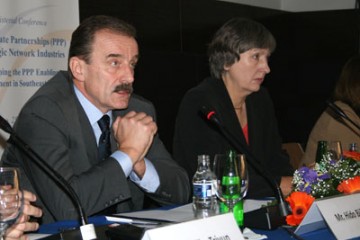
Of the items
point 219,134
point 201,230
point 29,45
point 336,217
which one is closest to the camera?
point 201,230

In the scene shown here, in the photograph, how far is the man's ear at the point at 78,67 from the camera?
8.80 ft

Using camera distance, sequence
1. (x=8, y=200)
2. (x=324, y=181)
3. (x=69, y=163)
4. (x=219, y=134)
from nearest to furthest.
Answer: (x=8, y=200), (x=324, y=181), (x=69, y=163), (x=219, y=134)

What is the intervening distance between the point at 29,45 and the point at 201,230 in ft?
8.58

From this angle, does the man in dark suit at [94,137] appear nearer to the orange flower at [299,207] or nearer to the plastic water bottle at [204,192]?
the plastic water bottle at [204,192]

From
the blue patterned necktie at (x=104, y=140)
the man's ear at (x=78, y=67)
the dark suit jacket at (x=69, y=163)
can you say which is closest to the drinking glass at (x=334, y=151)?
the dark suit jacket at (x=69, y=163)

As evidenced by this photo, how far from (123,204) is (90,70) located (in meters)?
0.59

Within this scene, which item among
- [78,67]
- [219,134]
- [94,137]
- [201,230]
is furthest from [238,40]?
[201,230]

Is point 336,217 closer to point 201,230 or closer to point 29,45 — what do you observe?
point 201,230

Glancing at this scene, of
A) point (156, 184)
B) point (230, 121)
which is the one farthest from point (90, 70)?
point (230, 121)

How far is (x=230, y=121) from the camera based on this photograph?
329 cm

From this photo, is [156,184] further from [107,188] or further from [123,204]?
[107,188]

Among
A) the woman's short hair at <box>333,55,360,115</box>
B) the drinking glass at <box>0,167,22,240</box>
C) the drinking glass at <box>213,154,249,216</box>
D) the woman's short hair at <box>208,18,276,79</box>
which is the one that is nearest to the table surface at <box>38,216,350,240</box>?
the drinking glass at <box>213,154,249,216</box>

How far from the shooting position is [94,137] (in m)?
2.60

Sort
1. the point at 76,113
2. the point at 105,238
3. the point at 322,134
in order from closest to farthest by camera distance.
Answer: the point at 105,238 → the point at 76,113 → the point at 322,134
